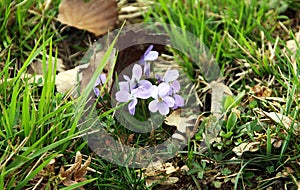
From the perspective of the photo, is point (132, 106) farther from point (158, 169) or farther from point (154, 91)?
point (158, 169)

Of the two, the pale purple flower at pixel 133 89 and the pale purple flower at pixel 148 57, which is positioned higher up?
the pale purple flower at pixel 148 57

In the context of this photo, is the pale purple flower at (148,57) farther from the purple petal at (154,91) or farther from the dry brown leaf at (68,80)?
the dry brown leaf at (68,80)

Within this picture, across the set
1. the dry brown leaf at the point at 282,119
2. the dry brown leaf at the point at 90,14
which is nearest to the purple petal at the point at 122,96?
the dry brown leaf at the point at 282,119

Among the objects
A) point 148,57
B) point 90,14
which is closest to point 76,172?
point 148,57

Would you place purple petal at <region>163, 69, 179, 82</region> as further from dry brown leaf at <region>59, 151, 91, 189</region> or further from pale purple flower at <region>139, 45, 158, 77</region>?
dry brown leaf at <region>59, 151, 91, 189</region>

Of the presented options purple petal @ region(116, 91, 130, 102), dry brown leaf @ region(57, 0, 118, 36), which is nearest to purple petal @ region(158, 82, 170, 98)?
purple petal @ region(116, 91, 130, 102)

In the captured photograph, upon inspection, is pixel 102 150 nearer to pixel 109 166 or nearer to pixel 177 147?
pixel 109 166

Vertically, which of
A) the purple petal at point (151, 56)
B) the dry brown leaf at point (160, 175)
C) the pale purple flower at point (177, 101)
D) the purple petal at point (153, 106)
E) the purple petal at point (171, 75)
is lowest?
the dry brown leaf at point (160, 175)

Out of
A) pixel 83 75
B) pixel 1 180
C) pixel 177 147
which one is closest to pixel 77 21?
pixel 83 75
